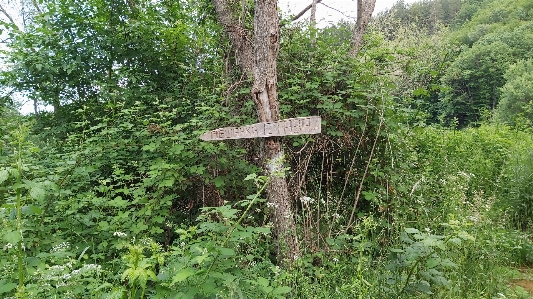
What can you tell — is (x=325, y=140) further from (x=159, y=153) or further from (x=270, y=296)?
(x=270, y=296)

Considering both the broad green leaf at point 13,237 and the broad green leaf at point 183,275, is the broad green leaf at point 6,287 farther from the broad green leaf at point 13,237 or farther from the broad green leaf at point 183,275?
the broad green leaf at point 183,275

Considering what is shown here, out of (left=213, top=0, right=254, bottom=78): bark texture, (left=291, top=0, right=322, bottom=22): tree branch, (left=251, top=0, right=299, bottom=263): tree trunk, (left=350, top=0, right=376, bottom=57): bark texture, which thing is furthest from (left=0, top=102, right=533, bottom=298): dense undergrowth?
(left=291, top=0, right=322, bottom=22): tree branch

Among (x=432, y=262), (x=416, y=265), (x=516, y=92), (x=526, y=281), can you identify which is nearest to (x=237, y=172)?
(x=416, y=265)

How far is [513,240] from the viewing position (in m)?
3.46

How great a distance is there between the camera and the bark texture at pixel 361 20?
5535 mm

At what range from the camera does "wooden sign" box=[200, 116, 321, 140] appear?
2.68 metres

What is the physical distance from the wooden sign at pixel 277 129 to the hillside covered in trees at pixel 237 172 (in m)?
0.16

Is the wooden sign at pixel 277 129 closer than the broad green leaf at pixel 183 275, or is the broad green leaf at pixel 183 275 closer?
the broad green leaf at pixel 183 275

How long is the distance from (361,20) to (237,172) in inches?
150

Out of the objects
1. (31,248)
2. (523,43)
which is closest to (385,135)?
(31,248)

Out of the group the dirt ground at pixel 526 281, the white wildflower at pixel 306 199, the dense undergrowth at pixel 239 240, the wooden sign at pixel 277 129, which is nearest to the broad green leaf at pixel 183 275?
the dense undergrowth at pixel 239 240

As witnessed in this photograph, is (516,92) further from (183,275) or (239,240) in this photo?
(183,275)

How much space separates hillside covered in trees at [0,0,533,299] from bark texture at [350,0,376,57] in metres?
0.05

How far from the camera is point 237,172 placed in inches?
149
